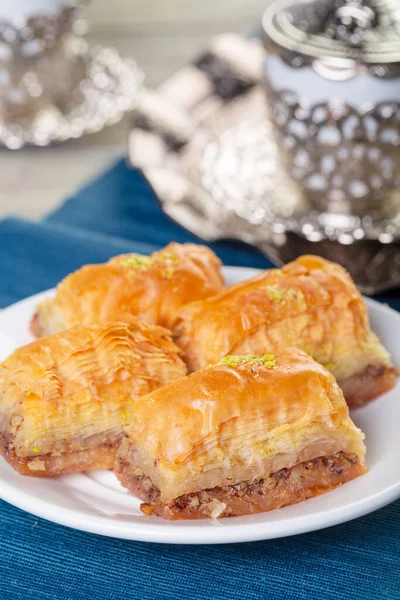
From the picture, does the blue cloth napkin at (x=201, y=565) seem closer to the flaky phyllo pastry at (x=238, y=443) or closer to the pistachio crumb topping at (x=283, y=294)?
the flaky phyllo pastry at (x=238, y=443)

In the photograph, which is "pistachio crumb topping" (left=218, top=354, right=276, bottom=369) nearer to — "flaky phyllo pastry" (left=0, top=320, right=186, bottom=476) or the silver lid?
"flaky phyllo pastry" (left=0, top=320, right=186, bottom=476)

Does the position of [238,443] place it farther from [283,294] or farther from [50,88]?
[50,88]

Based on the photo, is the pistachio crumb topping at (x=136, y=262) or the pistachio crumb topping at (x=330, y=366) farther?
the pistachio crumb topping at (x=136, y=262)

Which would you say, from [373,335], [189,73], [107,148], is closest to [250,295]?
[373,335]

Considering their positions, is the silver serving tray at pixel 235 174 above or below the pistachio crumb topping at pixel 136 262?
below

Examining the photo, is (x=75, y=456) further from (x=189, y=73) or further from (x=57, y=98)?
(x=57, y=98)

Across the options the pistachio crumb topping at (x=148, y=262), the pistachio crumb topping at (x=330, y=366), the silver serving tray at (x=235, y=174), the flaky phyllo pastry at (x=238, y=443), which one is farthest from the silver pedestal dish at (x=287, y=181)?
the flaky phyllo pastry at (x=238, y=443)
